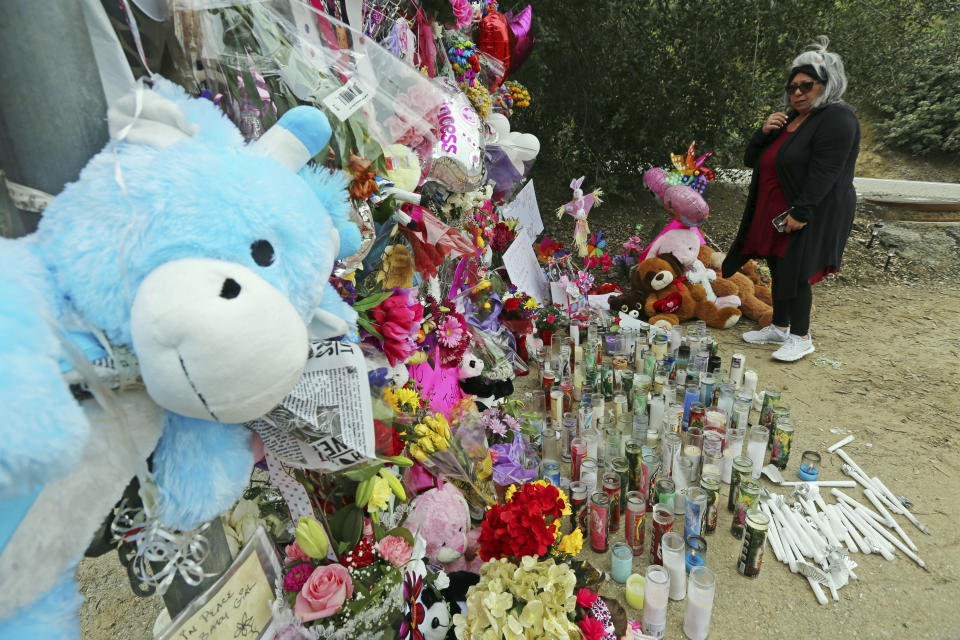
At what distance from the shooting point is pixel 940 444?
2.85 meters

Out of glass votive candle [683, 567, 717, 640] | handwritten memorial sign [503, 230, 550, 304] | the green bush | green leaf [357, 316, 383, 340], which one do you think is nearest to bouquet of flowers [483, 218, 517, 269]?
handwritten memorial sign [503, 230, 550, 304]

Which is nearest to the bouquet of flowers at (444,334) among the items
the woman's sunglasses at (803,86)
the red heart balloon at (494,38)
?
the red heart balloon at (494,38)

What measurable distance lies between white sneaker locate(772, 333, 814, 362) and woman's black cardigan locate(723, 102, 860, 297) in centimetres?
37

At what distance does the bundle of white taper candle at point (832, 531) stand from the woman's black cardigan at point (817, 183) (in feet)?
5.02

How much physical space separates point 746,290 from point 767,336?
496mm

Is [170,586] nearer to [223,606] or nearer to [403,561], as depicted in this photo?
[223,606]

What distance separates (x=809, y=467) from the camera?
2.56 m

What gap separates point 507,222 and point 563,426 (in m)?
1.71

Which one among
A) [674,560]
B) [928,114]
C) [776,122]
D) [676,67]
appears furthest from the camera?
[928,114]

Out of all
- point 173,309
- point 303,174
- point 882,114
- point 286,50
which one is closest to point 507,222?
point 286,50

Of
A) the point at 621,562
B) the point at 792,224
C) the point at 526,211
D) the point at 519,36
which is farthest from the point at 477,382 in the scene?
the point at 519,36

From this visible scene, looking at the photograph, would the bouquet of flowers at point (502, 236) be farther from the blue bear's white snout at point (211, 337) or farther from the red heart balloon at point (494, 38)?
the blue bear's white snout at point (211, 337)

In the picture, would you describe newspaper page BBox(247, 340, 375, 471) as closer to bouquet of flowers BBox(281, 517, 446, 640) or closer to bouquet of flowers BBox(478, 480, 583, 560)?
bouquet of flowers BBox(281, 517, 446, 640)

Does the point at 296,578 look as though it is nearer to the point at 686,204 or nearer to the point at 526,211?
the point at 526,211
